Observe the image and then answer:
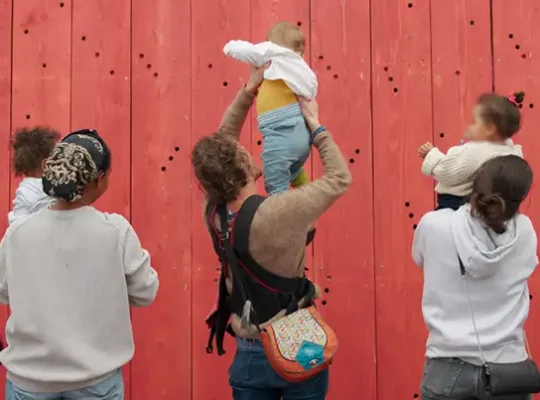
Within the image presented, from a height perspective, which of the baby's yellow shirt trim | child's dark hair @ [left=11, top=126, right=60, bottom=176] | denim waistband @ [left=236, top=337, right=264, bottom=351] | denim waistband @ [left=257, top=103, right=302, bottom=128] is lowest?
denim waistband @ [left=236, top=337, right=264, bottom=351]

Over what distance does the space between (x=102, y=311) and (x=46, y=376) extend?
0.21m

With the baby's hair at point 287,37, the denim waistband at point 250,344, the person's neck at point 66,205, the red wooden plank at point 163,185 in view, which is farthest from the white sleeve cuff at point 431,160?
the red wooden plank at point 163,185

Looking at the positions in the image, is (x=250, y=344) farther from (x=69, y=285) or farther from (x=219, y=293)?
(x=69, y=285)

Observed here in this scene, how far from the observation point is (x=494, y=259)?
1.99m

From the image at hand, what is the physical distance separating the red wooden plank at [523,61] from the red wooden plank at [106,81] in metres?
1.59

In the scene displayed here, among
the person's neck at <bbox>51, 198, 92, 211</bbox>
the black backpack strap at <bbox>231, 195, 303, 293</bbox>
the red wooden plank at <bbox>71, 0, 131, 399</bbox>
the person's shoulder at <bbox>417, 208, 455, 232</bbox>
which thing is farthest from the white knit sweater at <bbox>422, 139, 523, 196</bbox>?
the red wooden plank at <bbox>71, 0, 131, 399</bbox>

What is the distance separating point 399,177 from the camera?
3207 mm

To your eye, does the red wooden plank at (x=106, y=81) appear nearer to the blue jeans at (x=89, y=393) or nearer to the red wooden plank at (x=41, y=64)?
the red wooden plank at (x=41, y=64)

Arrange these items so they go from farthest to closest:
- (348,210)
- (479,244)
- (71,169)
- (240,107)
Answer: (348,210) < (240,107) < (479,244) < (71,169)

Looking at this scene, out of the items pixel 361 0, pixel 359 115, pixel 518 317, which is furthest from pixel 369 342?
pixel 361 0

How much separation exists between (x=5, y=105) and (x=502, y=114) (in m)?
2.06

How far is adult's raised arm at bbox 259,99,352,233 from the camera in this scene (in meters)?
1.98

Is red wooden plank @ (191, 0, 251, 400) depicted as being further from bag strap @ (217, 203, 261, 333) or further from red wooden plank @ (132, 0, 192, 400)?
bag strap @ (217, 203, 261, 333)

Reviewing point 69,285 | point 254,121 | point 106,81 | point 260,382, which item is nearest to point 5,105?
point 106,81
